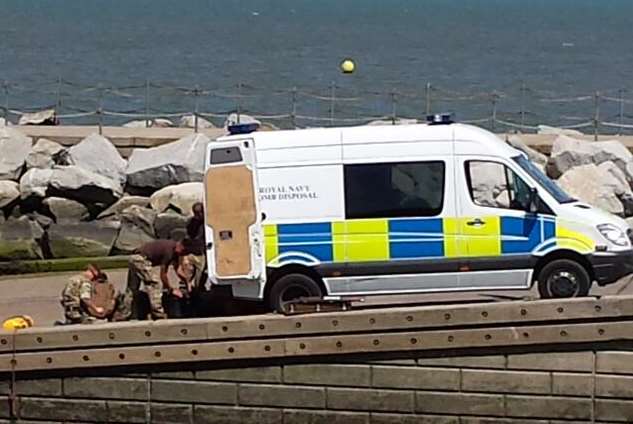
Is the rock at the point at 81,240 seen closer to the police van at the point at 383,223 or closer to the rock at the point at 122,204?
the rock at the point at 122,204

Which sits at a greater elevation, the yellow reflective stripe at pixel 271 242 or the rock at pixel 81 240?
the rock at pixel 81 240

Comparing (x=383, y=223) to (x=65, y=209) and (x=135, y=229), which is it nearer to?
(x=135, y=229)

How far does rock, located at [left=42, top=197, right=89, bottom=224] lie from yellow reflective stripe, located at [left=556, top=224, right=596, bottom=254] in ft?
32.6

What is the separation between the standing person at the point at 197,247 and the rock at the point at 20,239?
5.79 meters

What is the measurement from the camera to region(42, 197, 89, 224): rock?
23.4 m

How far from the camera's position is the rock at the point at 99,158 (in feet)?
81.3

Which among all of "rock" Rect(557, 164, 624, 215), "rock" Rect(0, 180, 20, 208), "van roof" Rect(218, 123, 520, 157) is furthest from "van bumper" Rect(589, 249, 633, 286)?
"rock" Rect(0, 180, 20, 208)

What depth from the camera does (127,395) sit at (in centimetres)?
1288

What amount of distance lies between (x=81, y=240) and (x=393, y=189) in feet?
24.4

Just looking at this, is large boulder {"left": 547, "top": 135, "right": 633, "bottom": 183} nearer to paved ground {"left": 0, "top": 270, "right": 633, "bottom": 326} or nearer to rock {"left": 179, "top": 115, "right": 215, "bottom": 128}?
paved ground {"left": 0, "top": 270, "right": 633, "bottom": 326}

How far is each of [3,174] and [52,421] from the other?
12542 millimetres

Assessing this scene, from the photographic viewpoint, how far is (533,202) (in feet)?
50.3

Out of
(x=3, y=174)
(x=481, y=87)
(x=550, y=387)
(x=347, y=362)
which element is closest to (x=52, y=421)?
(x=347, y=362)

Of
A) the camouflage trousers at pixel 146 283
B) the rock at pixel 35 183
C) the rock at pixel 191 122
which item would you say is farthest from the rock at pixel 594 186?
the rock at pixel 191 122
